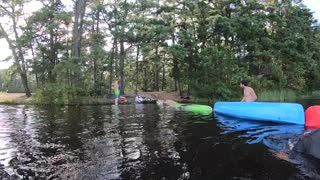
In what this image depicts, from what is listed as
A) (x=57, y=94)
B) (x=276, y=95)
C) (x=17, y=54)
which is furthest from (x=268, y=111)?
(x=17, y=54)

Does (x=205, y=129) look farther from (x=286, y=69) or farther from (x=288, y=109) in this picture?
(x=286, y=69)

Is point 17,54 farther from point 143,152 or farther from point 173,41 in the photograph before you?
point 143,152

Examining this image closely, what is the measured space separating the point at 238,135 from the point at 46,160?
5366mm

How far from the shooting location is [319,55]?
42.4m

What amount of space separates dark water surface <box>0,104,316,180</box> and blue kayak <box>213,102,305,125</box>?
594 mm

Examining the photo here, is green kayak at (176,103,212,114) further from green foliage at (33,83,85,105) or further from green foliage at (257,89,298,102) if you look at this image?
green foliage at (257,89,298,102)

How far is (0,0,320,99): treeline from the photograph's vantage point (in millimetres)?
27844

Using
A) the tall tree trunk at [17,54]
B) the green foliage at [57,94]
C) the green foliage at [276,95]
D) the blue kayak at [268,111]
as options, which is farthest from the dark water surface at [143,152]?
the tall tree trunk at [17,54]

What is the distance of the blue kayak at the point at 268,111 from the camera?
11.9m

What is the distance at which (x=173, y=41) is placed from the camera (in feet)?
95.5

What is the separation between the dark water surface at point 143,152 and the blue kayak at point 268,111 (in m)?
0.59

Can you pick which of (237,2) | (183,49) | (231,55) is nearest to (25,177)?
(183,49)

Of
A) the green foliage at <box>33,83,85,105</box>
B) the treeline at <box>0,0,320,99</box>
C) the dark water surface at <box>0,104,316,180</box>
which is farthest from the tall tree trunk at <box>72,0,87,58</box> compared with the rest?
the dark water surface at <box>0,104,316,180</box>

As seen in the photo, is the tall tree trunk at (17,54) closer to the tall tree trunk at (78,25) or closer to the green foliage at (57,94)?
the tall tree trunk at (78,25)
